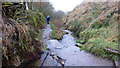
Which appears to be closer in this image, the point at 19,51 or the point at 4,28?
the point at 4,28

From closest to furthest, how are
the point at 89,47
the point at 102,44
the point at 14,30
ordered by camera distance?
1. the point at 14,30
2. the point at 102,44
3. the point at 89,47

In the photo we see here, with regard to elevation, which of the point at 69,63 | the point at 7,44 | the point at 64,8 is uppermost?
the point at 64,8

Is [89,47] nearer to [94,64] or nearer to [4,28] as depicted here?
[94,64]

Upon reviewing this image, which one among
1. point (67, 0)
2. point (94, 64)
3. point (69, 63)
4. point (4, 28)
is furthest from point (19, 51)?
point (67, 0)

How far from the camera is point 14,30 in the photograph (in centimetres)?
267

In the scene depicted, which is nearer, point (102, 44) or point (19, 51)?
point (19, 51)

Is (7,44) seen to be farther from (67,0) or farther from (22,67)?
(67,0)

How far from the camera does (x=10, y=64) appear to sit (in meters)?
2.35

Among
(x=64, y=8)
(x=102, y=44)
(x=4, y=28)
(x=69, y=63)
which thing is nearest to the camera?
(x=4, y=28)

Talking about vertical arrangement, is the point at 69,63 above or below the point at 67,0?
below

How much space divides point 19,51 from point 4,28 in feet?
2.40

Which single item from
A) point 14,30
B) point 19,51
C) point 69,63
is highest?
point 14,30

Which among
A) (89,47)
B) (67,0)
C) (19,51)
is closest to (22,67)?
(19,51)

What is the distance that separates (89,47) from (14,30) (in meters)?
3.14
